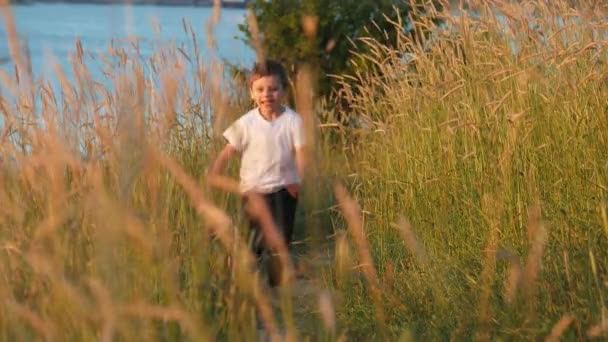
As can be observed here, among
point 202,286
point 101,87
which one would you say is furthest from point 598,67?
point 202,286

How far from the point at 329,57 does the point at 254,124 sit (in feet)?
13.7

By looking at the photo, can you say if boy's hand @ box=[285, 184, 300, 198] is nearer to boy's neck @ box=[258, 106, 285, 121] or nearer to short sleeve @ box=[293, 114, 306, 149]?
short sleeve @ box=[293, 114, 306, 149]

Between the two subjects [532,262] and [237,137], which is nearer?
[532,262]

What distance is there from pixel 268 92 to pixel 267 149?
29 cm

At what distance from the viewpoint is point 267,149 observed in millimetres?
5238

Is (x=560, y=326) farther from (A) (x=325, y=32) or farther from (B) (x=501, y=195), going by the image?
(A) (x=325, y=32)

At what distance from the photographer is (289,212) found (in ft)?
17.7

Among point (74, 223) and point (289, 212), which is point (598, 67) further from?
point (74, 223)

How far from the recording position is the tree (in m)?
9.30

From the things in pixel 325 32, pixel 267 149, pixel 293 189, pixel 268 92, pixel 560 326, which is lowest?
pixel 560 326

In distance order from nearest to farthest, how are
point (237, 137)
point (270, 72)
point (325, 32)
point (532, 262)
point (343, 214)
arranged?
point (532, 262), point (343, 214), point (237, 137), point (270, 72), point (325, 32)

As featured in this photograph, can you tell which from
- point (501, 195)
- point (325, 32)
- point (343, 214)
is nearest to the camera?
point (343, 214)

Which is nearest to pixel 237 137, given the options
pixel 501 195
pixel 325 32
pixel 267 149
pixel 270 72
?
pixel 267 149

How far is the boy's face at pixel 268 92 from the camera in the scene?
5277 mm
